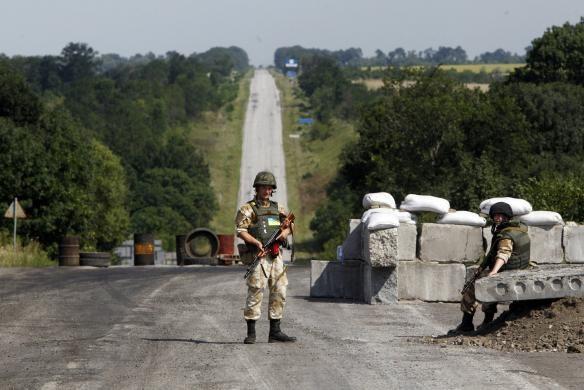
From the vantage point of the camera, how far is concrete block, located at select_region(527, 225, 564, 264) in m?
22.8

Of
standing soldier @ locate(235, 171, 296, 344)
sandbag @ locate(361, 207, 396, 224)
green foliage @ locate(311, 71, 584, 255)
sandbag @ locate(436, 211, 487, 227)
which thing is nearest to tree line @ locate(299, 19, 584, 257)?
green foliage @ locate(311, 71, 584, 255)

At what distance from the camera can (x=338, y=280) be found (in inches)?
918

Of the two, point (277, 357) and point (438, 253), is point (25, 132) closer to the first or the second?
point (438, 253)

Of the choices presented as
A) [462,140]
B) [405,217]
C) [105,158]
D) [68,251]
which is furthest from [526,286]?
[105,158]

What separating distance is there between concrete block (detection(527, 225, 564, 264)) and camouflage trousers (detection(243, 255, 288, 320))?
9457 mm

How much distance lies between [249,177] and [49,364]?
119 meters

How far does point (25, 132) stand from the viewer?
203ft

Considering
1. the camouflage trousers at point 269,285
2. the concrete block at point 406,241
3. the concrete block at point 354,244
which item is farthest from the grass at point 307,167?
the camouflage trousers at point 269,285

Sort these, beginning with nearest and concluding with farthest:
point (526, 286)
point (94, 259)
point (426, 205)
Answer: point (526, 286), point (426, 205), point (94, 259)

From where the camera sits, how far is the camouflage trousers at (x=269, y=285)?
14195mm

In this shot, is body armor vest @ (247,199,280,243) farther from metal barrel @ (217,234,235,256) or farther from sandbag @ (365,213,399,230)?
metal barrel @ (217,234,235,256)

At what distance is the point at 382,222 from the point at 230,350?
8065mm

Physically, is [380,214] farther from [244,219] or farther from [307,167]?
[307,167]

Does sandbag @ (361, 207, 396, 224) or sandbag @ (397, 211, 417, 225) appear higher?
sandbag @ (361, 207, 396, 224)
